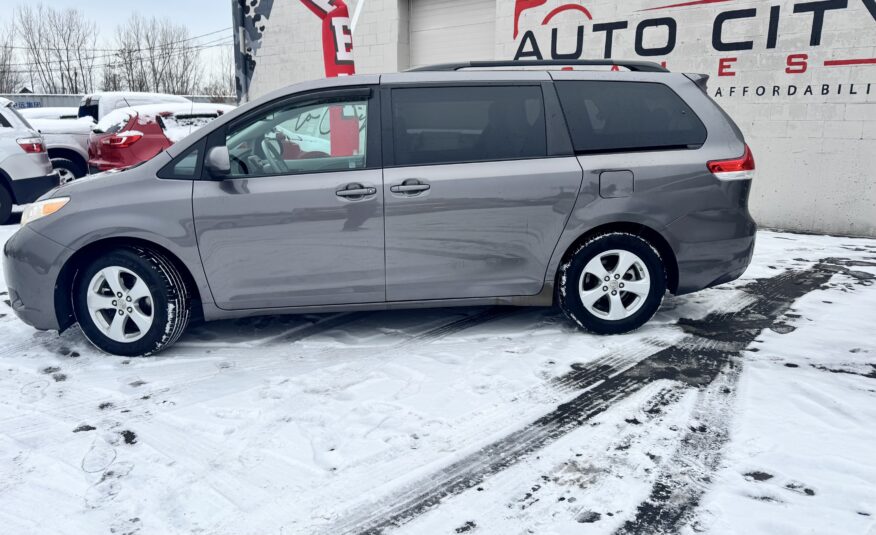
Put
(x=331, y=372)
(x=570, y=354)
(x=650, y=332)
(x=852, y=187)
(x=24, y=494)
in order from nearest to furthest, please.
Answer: (x=24, y=494) → (x=331, y=372) → (x=570, y=354) → (x=650, y=332) → (x=852, y=187)

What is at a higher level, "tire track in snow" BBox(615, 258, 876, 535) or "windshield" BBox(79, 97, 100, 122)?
"windshield" BBox(79, 97, 100, 122)

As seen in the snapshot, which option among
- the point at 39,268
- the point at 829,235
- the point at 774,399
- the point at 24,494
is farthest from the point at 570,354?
the point at 829,235

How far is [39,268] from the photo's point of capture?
391cm

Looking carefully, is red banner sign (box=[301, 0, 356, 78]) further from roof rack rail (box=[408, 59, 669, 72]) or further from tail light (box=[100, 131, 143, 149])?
roof rack rail (box=[408, 59, 669, 72])

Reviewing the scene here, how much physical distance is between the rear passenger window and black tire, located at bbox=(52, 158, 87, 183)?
9600mm

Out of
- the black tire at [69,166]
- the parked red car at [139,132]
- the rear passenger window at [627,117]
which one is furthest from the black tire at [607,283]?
the black tire at [69,166]

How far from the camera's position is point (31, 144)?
8570mm

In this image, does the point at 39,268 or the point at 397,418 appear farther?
the point at 39,268

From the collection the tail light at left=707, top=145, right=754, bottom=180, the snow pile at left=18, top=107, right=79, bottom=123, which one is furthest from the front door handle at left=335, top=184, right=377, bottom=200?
the snow pile at left=18, top=107, right=79, bottom=123

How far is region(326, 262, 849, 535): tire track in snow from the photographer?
8.07 feet

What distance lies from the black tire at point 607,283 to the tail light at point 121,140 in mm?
7645

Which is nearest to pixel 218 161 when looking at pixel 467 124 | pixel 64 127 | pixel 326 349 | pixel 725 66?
pixel 326 349

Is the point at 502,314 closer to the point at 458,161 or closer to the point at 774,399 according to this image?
the point at 458,161

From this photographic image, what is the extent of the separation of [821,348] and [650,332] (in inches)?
40.3
